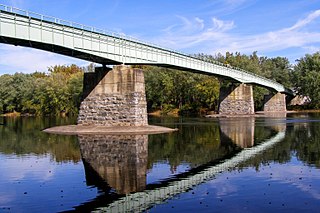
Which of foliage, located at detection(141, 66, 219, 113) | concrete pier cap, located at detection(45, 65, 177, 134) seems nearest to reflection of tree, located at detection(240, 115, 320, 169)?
concrete pier cap, located at detection(45, 65, 177, 134)

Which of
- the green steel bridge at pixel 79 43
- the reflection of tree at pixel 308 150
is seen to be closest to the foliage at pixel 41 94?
the green steel bridge at pixel 79 43

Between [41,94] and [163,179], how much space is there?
118 metres

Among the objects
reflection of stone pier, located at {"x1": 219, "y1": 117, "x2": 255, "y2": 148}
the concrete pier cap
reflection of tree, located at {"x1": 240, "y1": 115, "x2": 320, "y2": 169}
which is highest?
the concrete pier cap

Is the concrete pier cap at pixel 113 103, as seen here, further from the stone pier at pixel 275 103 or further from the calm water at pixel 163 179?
the stone pier at pixel 275 103

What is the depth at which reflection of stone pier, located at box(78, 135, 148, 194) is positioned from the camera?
1717cm

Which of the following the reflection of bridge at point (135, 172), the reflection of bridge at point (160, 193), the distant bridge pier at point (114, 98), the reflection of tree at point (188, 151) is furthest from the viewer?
the distant bridge pier at point (114, 98)

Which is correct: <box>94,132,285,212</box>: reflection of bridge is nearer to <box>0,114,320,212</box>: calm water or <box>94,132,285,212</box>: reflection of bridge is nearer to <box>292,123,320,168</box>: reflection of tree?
<box>0,114,320,212</box>: calm water

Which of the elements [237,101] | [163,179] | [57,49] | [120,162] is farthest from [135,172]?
[237,101]

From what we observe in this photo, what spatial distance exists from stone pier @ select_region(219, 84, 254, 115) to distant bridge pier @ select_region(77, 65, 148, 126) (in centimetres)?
4839

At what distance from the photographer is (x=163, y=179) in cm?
1803

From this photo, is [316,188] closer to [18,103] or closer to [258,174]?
[258,174]

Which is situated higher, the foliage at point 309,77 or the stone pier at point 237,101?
the foliage at point 309,77

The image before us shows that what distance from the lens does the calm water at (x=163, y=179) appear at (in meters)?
13.8

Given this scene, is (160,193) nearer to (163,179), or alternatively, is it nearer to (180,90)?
(163,179)
